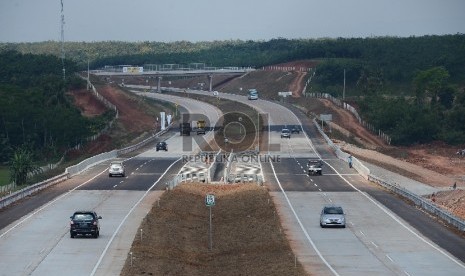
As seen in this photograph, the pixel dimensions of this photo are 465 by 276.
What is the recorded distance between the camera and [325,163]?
110500mm

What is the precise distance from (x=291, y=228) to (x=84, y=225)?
12826 millimetres

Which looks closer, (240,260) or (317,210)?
(240,260)

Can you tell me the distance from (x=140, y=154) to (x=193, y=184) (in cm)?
3924

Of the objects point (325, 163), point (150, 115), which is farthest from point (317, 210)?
point (150, 115)

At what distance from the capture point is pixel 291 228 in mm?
62188

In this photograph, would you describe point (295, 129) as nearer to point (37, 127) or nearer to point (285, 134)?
point (285, 134)

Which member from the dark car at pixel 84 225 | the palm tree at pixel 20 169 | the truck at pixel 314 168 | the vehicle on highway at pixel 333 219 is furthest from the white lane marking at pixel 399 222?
the palm tree at pixel 20 169

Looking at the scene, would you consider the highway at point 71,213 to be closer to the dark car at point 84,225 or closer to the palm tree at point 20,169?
the dark car at point 84,225

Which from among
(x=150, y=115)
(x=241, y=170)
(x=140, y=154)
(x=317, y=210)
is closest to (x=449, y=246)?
(x=317, y=210)

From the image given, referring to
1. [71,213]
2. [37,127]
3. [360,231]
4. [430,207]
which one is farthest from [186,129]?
[360,231]

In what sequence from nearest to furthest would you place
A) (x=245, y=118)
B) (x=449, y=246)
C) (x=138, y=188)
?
(x=449, y=246) < (x=138, y=188) < (x=245, y=118)

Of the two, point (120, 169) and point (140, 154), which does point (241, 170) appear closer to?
point (120, 169)

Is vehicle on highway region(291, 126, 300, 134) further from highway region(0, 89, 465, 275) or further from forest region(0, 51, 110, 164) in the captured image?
highway region(0, 89, 465, 275)

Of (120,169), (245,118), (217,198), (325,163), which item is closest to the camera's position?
(217,198)
